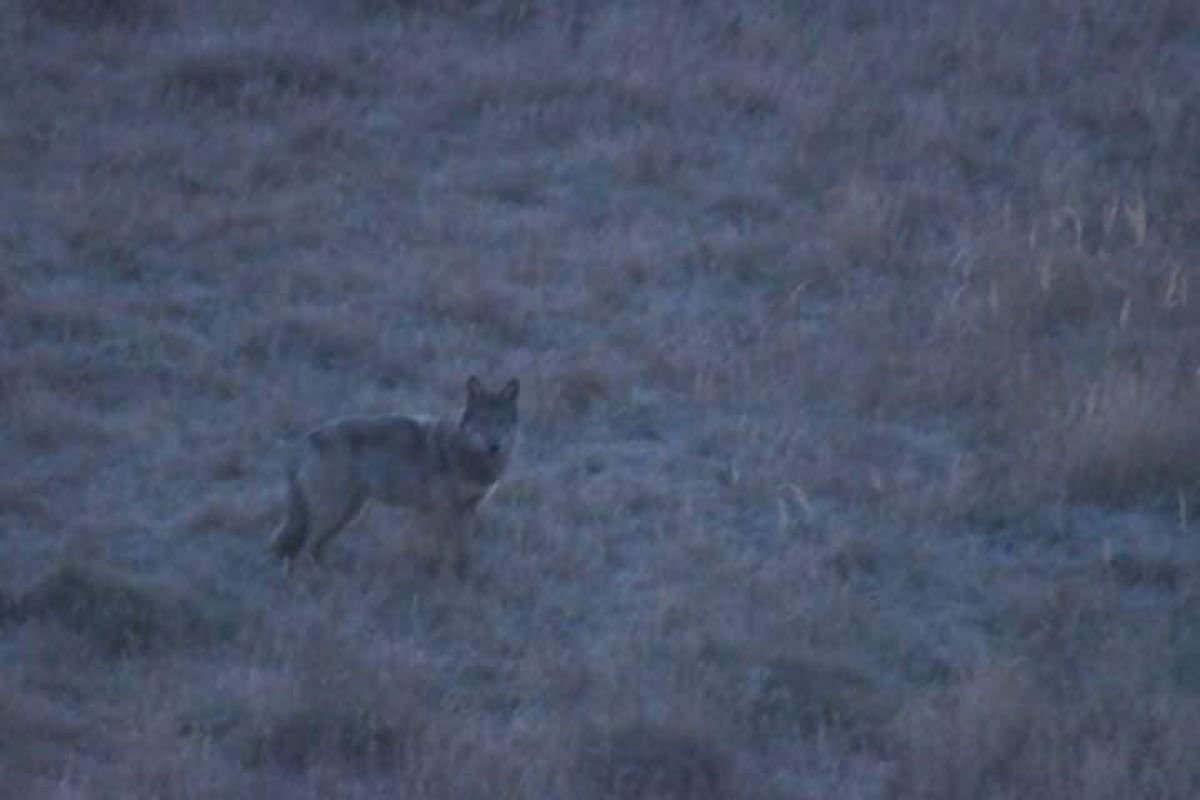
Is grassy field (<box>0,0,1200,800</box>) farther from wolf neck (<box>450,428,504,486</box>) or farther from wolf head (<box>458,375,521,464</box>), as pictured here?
wolf head (<box>458,375,521,464</box>)

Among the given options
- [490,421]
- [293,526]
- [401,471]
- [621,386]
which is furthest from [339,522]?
[621,386]

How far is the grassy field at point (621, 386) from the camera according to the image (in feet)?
25.6

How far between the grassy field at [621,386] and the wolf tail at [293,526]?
213 mm

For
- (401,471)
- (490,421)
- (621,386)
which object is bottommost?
(621,386)

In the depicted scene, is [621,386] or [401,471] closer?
[401,471]

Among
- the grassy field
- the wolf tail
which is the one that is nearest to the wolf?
the wolf tail

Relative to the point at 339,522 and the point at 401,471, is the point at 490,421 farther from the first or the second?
the point at 339,522

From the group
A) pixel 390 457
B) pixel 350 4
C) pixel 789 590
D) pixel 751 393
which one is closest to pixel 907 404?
pixel 751 393

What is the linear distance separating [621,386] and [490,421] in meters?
2.33

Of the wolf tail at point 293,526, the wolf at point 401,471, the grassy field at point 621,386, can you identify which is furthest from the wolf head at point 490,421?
the wolf tail at point 293,526

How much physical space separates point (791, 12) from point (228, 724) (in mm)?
12615

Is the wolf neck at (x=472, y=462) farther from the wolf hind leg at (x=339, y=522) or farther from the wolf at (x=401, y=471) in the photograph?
the wolf hind leg at (x=339, y=522)

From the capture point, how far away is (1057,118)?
16.3 m

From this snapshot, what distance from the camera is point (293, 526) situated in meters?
9.57
